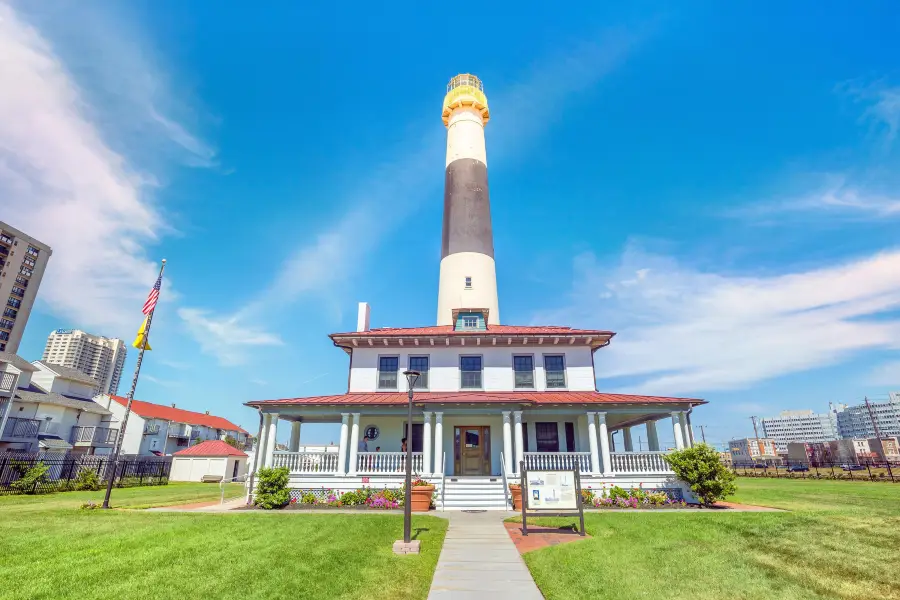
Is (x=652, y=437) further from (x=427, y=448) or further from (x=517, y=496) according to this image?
(x=427, y=448)

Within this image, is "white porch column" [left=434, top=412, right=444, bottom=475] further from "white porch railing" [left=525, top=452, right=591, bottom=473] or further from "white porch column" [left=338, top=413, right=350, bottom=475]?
"white porch column" [left=338, top=413, right=350, bottom=475]

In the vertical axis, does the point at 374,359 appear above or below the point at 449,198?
below

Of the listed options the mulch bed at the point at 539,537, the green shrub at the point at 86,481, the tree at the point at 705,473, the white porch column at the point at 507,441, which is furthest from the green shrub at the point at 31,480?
the tree at the point at 705,473

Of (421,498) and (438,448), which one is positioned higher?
(438,448)

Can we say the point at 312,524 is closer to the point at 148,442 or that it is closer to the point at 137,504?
the point at 137,504

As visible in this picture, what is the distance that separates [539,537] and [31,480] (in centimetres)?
2560

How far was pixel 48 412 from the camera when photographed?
35469 mm

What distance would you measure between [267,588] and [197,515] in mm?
9547

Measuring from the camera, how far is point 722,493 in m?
15.9

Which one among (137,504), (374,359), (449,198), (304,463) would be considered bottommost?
(137,504)

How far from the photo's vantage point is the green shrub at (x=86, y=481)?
79.3 feet

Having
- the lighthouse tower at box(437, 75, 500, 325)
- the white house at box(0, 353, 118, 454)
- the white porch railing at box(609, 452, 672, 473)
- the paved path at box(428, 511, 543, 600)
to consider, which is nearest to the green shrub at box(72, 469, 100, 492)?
the white house at box(0, 353, 118, 454)

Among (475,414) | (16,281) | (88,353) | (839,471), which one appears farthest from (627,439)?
(88,353)

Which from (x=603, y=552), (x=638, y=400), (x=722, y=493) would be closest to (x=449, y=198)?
(x=638, y=400)
